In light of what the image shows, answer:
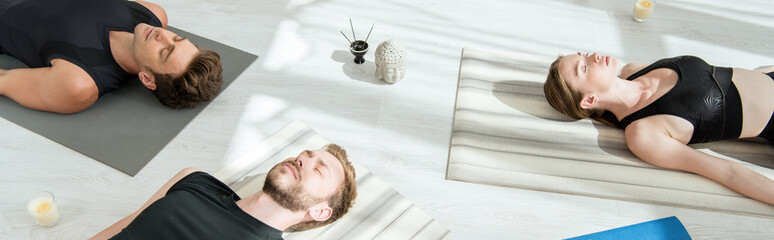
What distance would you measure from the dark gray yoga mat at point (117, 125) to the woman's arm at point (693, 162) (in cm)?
188

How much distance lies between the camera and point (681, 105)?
6.75 feet

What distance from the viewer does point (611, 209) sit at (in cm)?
202

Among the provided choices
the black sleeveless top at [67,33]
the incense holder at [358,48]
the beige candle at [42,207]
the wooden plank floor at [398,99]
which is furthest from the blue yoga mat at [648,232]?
the black sleeveless top at [67,33]

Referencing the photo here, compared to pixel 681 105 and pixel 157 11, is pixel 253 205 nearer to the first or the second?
pixel 157 11

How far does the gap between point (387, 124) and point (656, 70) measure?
3.81 ft

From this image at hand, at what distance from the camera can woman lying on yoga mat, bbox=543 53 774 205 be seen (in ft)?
6.64

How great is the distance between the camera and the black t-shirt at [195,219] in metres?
1.56

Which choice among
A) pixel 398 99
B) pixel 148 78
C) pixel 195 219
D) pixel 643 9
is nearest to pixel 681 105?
pixel 643 9

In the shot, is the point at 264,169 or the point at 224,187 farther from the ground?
the point at 224,187

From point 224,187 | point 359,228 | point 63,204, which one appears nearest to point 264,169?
point 224,187

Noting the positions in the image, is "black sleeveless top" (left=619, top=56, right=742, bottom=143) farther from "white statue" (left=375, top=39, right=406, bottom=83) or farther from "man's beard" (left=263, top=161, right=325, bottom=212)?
"man's beard" (left=263, top=161, right=325, bottom=212)

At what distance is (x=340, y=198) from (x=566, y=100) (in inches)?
42.3

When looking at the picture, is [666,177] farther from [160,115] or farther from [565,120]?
[160,115]

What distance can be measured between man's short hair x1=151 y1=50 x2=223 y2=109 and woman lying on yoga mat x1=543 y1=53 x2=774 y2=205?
1468mm
